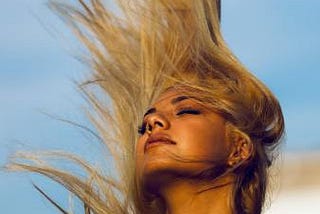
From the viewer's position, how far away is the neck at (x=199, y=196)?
4781 millimetres

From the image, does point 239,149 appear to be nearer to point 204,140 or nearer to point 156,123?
point 204,140

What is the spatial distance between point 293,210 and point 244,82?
3018 millimetres

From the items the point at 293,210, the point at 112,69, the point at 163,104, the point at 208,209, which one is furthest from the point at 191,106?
the point at 293,210

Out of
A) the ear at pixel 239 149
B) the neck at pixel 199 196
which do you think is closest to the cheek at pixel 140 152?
the neck at pixel 199 196

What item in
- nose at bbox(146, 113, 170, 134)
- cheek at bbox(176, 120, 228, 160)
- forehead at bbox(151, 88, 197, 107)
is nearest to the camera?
cheek at bbox(176, 120, 228, 160)

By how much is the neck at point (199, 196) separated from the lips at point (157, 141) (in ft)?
0.61

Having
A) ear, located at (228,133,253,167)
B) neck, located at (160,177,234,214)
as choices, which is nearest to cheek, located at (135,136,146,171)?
neck, located at (160,177,234,214)

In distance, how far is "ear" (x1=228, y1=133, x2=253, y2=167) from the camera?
189 inches

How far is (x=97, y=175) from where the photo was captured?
5539 mm

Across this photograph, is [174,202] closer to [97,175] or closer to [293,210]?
[97,175]

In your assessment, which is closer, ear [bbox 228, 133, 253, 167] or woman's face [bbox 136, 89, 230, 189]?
woman's face [bbox 136, 89, 230, 189]

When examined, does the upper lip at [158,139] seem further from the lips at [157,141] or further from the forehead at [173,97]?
the forehead at [173,97]

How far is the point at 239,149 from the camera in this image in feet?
15.9

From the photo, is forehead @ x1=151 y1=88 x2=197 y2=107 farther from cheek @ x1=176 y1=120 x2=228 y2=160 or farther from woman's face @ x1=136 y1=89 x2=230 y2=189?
cheek @ x1=176 y1=120 x2=228 y2=160
